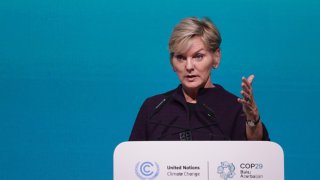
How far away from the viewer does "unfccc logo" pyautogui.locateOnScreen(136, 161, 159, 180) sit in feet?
5.04

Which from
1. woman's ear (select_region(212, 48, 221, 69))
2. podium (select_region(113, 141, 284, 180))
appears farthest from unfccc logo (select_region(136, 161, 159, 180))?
woman's ear (select_region(212, 48, 221, 69))

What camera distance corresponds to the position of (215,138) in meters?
1.78

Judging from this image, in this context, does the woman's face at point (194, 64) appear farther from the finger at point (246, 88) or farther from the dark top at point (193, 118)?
the finger at point (246, 88)

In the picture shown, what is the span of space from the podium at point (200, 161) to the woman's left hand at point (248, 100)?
0.14m

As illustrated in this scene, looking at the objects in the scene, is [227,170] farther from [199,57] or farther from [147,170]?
[199,57]

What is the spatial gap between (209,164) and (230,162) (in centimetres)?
7

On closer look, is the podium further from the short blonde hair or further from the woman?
the short blonde hair

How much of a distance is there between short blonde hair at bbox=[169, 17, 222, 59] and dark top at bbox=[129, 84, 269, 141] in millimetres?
184

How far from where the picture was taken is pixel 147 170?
154 cm

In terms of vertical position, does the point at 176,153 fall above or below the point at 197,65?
below

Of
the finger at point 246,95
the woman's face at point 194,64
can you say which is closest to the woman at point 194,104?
the woman's face at point 194,64

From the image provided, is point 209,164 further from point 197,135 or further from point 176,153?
point 197,135

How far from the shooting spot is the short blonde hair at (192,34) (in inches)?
71.7

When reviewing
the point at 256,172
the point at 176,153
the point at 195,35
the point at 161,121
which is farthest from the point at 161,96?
the point at 256,172
